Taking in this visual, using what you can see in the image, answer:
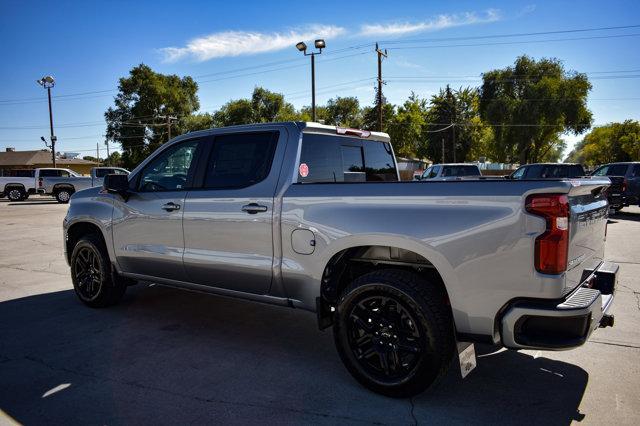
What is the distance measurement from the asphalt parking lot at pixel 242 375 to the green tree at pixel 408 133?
5929 centimetres

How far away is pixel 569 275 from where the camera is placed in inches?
108

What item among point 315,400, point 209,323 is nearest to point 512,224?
point 315,400

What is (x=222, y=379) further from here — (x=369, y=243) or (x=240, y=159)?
(x=240, y=159)

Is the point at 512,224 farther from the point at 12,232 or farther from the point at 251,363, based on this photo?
the point at 12,232

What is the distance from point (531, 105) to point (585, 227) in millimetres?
45579

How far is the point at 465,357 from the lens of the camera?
9.93 feet

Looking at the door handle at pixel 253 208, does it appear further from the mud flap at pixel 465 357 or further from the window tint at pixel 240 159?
the mud flap at pixel 465 357

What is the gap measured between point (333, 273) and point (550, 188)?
163 centimetres

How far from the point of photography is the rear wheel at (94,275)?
5219 millimetres

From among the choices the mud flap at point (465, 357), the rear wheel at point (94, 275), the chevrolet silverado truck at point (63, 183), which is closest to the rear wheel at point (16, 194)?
the chevrolet silverado truck at point (63, 183)

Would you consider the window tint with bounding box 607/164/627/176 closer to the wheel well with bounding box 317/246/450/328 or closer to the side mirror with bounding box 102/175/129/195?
the wheel well with bounding box 317/246/450/328

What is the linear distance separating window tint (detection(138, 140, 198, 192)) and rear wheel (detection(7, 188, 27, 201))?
27.9 m

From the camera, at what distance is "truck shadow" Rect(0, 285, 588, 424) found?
3.04 m

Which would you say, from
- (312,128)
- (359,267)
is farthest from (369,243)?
(312,128)
